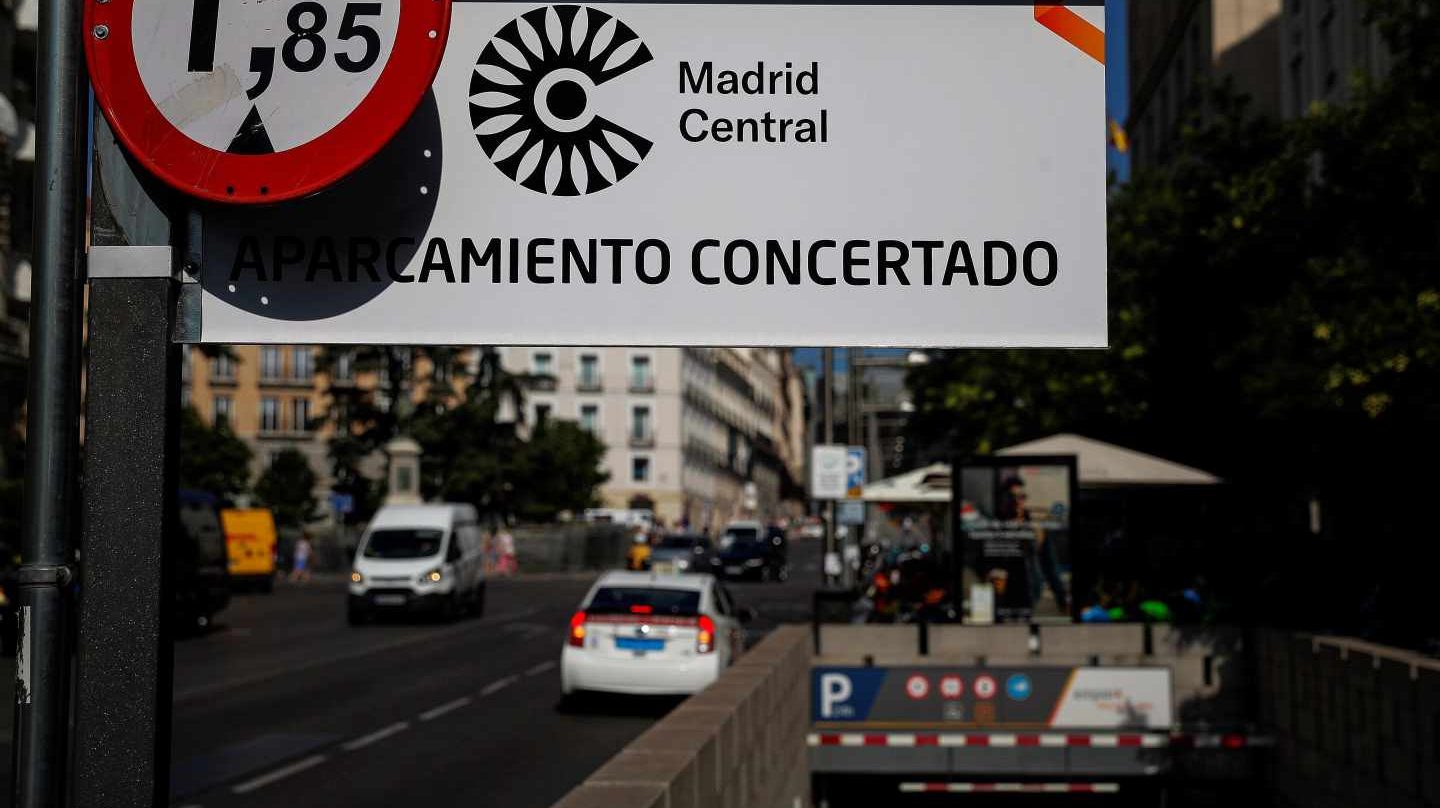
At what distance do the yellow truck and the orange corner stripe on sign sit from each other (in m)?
40.8

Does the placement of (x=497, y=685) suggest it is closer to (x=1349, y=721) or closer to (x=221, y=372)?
(x=1349, y=721)

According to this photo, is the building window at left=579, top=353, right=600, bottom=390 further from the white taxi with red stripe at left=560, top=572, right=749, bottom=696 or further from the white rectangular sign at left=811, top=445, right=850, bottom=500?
the white taxi with red stripe at left=560, top=572, right=749, bottom=696

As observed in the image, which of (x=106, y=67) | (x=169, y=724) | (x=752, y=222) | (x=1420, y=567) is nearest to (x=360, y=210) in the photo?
(x=106, y=67)

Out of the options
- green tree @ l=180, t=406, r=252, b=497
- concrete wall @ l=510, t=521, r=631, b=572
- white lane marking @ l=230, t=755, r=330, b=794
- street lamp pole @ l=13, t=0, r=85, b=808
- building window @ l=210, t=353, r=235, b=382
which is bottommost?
white lane marking @ l=230, t=755, r=330, b=794

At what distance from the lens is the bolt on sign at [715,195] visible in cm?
281

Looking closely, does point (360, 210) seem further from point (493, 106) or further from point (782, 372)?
point (782, 372)

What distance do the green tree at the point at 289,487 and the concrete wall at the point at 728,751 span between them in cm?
7296

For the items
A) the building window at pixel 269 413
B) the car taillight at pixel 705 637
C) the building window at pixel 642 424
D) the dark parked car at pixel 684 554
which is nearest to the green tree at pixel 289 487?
the building window at pixel 269 413

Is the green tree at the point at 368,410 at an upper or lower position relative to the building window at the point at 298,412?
lower

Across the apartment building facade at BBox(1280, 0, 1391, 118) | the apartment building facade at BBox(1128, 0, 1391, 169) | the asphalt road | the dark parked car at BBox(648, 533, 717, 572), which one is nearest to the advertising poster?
the asphalt road

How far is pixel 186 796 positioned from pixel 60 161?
1048 centimetres

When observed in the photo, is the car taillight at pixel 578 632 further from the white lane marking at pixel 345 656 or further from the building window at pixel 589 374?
the building window at pixel 589 374

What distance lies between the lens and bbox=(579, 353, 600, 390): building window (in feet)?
336

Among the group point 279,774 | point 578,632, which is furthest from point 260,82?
point 578,632
